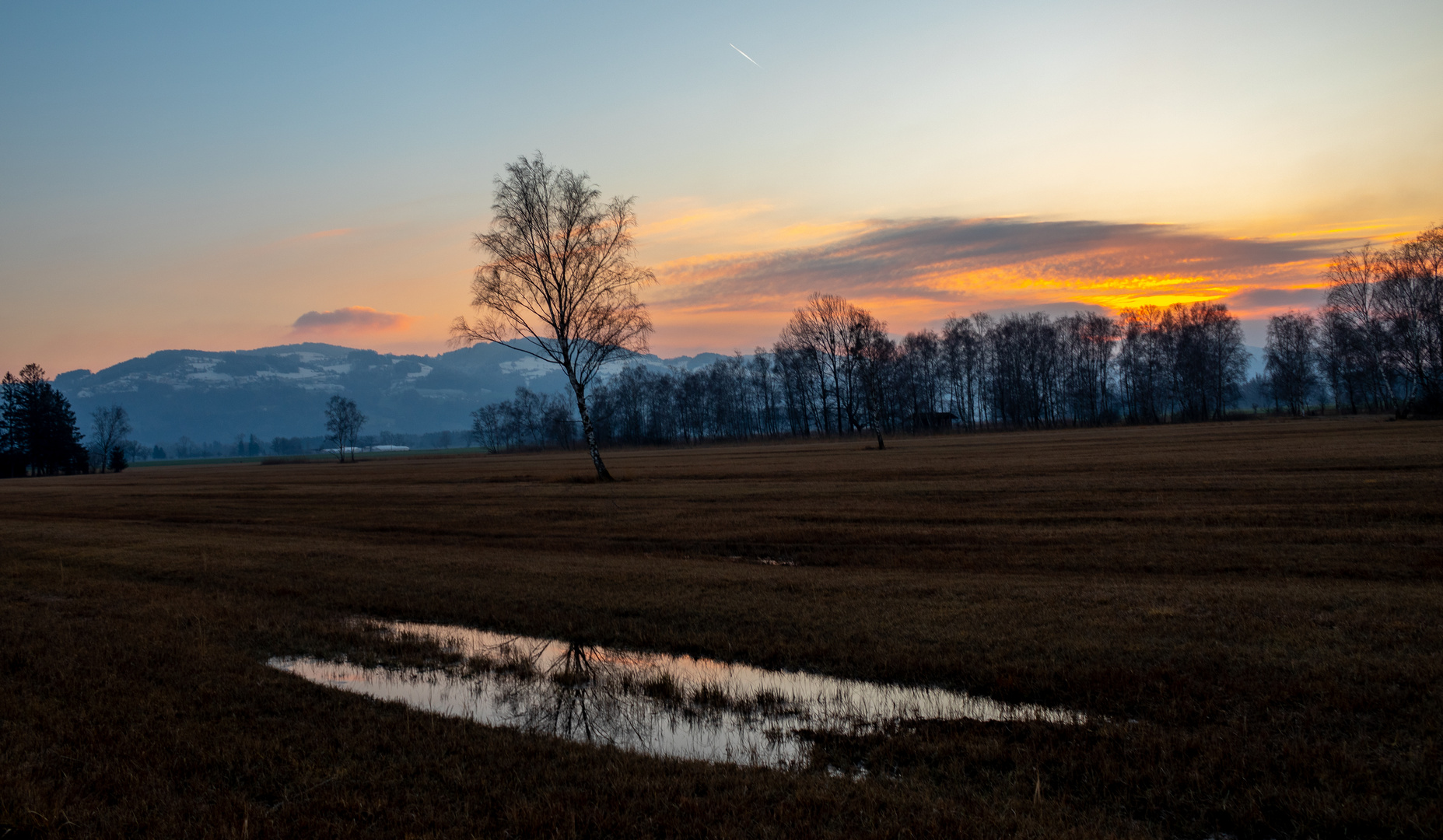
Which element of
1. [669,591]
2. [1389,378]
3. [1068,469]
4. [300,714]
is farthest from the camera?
[1389,378]

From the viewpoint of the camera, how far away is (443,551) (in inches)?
788

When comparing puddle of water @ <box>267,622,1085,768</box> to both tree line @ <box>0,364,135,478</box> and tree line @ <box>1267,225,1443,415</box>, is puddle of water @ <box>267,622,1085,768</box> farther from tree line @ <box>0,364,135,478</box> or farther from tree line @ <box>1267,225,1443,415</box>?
tree line @ <box>0,364,135,478</box>

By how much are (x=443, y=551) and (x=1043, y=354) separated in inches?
4743

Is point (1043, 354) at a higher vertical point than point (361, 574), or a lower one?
higher

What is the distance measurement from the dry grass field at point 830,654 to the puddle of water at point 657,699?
46 centimetres

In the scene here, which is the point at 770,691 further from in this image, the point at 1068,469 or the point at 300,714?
the point at 1068,469

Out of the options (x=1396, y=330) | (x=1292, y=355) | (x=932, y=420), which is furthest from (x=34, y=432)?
(x=1292, y=355)

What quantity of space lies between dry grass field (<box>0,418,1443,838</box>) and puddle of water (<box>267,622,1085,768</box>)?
46 cm

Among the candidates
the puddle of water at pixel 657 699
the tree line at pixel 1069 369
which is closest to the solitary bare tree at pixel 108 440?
the tree line at pixel 1069 369

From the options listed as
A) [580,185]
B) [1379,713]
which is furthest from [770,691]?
[580,185]

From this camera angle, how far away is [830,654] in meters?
10.0

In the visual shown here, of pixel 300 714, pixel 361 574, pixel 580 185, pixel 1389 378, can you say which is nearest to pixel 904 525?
pixel 361 574

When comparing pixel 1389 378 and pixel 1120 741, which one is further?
pixel 1389 378

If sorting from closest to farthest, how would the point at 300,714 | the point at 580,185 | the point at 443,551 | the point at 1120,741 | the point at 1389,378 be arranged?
the point at 1120,741
the point at 300,714
the point at 443,551
the point at 580,185
the point at 1389,378
